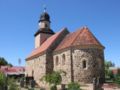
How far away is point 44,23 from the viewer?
169 ft

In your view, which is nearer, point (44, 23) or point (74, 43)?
point (74, 43)

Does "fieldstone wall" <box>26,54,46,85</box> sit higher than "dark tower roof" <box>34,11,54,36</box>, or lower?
lower

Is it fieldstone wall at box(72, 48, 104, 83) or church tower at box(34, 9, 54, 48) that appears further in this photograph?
church tower at box(34, 9, 54, 48)

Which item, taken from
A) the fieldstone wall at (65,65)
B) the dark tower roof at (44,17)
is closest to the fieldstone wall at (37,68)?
the fieldstone wall at (65,65)

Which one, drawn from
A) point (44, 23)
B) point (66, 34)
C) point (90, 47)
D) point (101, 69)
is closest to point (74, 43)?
point (90, 47)

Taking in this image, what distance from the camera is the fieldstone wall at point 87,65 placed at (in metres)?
34.3

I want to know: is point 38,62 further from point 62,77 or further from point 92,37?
point 92,37

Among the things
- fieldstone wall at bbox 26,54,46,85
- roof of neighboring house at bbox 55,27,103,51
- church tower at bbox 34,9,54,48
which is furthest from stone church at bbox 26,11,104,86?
church tower at bbox 34,9,54,48

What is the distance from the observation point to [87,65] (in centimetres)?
3441

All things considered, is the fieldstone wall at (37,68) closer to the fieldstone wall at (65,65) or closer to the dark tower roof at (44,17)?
the fieldstone wall at (65,65)

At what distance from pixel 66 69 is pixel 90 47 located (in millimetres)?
4934

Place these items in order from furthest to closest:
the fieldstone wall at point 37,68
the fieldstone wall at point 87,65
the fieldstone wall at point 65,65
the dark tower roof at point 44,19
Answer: the dark tower roof at point 44,19 → the fieldstone wall at point 37,68 → the fieldstone wall at point 65,65 → the fieldstone wall at point 87,65

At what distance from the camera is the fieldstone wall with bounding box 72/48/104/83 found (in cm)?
3434

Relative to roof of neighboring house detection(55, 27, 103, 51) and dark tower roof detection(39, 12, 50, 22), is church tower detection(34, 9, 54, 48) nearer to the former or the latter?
dark tower roof detection(39, 12, 50, 22)
